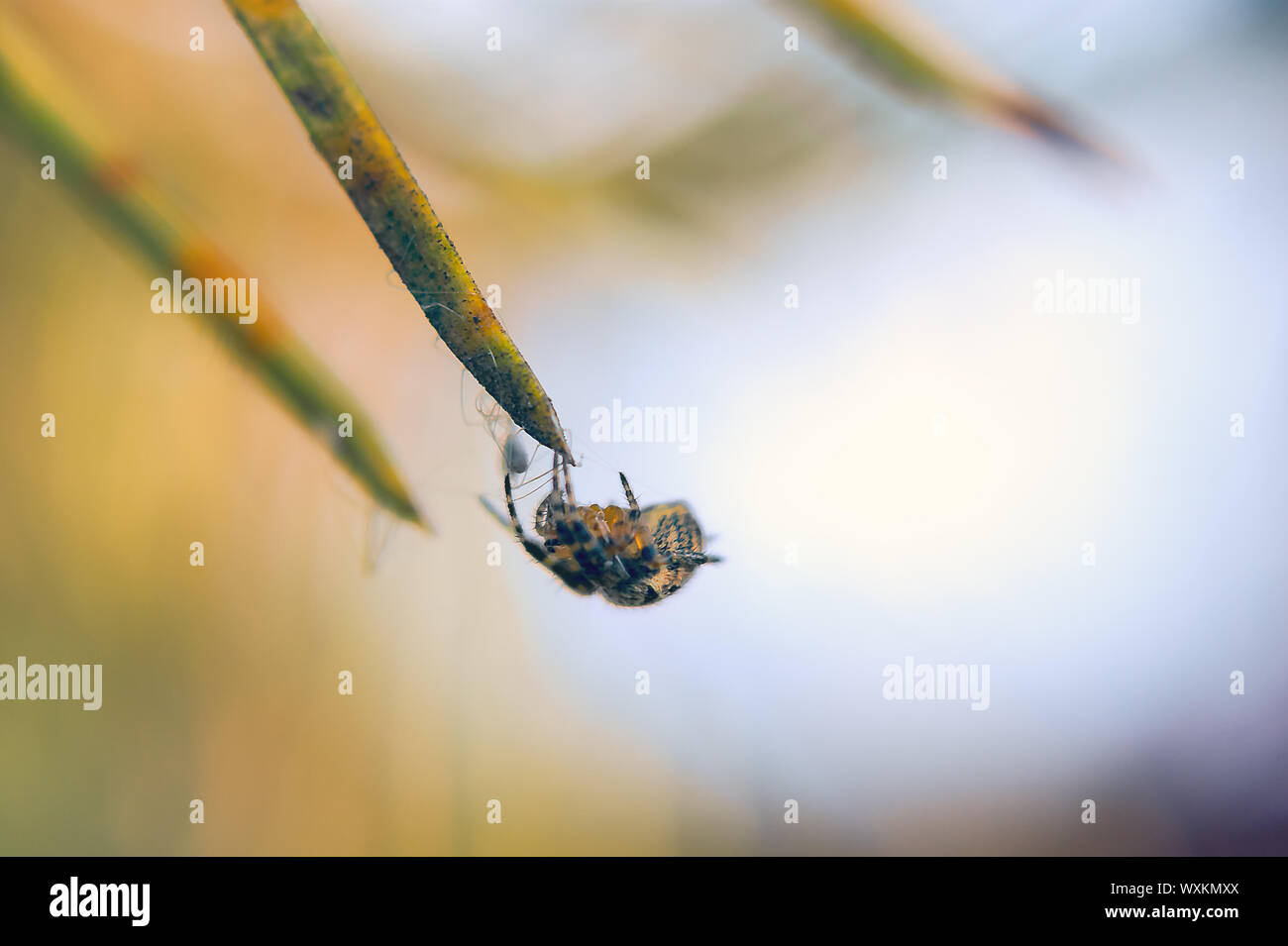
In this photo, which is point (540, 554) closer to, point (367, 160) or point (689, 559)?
point (689, 559)

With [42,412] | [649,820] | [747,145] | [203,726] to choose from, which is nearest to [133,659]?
[203,726]

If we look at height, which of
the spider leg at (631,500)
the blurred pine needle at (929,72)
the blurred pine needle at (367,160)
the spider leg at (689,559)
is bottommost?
the spider leg at (689,559)

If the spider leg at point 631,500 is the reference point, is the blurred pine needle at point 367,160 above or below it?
above

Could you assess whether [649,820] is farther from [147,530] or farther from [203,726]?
[147,530]

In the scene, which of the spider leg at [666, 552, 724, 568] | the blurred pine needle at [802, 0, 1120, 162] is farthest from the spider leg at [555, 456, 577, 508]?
the blurred pine needle at [802, 0, 1120, 162]

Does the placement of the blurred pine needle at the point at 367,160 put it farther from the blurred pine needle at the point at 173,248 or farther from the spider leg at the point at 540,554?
the blurred pine needle at the point at 173,248

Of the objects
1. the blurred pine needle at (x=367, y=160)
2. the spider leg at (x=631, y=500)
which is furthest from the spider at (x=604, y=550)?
the blurred pine needle at (x=367, y=160)
